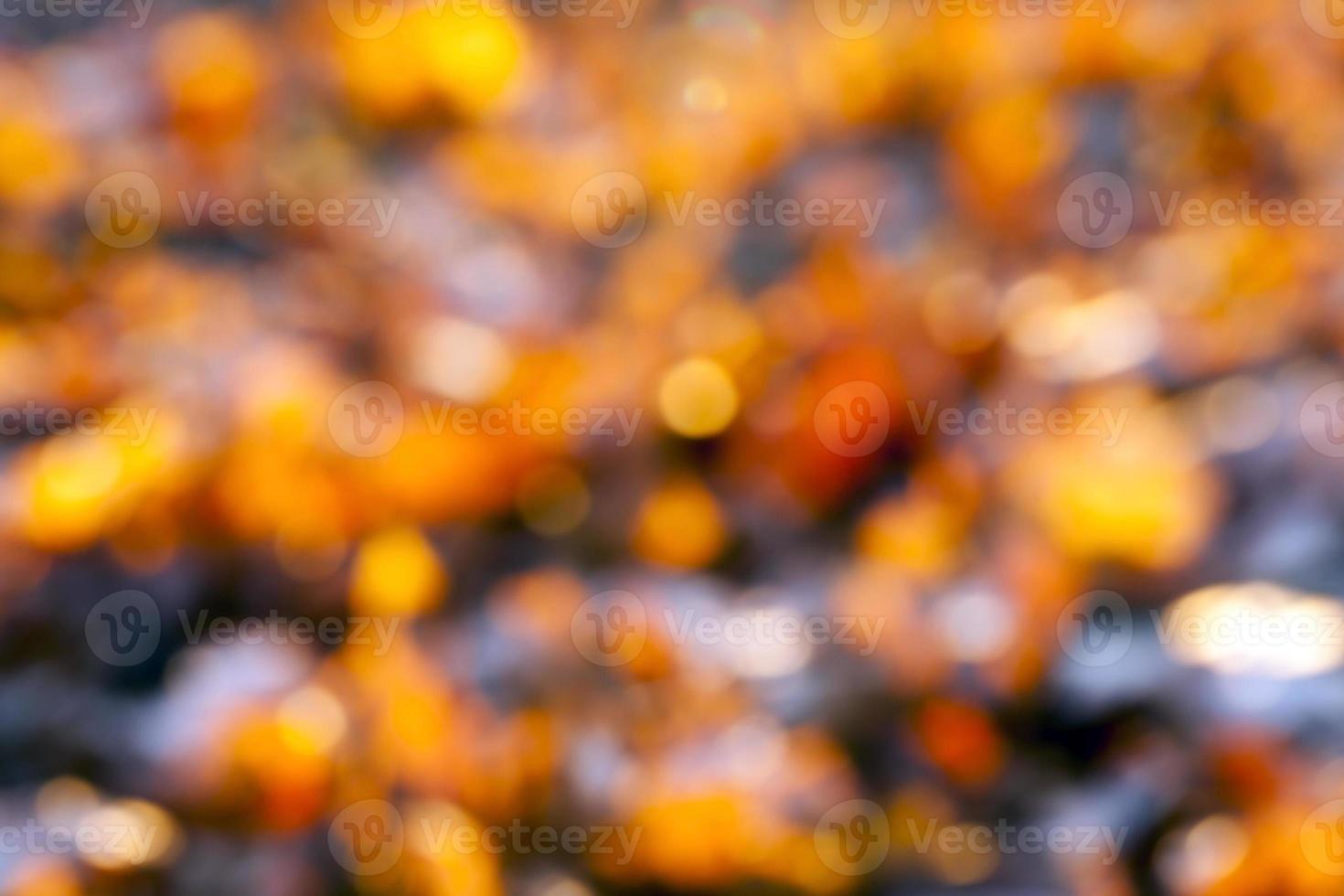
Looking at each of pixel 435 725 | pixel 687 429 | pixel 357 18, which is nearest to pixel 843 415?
pixel 687 429

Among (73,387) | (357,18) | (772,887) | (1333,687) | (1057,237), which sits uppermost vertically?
(357,18)

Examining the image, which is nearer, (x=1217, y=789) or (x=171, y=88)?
(x=1217, y=789)

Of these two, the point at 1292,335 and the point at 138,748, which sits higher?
the point at 1292,335

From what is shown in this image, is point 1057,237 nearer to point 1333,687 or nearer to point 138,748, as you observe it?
point 1333,687

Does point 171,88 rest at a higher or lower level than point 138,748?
higher

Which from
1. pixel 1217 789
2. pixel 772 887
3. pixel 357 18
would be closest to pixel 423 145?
pixel 357 18

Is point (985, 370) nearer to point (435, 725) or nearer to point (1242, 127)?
point (1242, 127)
